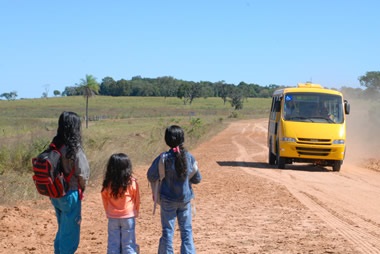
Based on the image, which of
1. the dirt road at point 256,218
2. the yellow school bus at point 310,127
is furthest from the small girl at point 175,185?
the yellow school bus at point 310,127

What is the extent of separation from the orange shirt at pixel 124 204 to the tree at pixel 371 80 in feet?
208

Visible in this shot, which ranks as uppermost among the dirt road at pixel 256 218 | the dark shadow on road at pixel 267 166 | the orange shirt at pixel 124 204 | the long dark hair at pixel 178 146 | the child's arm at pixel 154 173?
the long dark hair at pixel 178 146

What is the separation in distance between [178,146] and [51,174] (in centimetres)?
146

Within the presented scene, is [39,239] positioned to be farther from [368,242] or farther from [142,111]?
[142,111]

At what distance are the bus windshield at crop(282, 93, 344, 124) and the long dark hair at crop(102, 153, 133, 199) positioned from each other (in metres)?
13.7

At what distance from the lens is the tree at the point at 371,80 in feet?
221

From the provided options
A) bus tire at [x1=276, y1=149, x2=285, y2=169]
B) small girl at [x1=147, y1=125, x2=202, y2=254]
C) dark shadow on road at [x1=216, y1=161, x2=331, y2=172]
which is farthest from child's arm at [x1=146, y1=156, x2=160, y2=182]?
dark shadow on road at [x1=216, y1=161, x2=331, y2=172]

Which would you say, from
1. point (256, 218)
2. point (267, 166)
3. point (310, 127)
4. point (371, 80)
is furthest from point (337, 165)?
point (371, 80)

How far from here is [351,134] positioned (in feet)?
132

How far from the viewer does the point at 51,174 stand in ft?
20.5

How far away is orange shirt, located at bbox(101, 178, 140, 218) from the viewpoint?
261 inches

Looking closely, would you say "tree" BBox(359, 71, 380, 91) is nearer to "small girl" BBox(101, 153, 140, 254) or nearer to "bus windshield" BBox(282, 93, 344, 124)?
"bus windshield" BBox(282, 93, 344, 124)

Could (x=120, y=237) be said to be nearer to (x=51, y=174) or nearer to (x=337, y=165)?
(x=51, y=174)

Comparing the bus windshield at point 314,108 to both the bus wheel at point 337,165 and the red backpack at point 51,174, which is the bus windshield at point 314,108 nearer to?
the bus wheel at point 337,165
